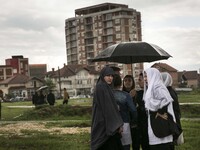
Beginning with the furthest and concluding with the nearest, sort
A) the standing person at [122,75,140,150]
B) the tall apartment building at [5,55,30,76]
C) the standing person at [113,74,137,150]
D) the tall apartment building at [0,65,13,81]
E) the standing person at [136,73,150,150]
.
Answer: the tall apartment building at [5,55,30,76] → the tall apartment building at [0,65,13,81] → the standing person at [122,75,140,150] → the standing person at [136,73,150,150] → the standing person at [113,74,137,150]

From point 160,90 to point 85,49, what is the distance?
133 metres

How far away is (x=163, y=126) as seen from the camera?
6875 millimetres

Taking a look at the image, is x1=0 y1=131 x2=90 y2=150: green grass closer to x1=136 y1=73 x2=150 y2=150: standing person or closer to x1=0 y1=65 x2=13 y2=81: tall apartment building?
x1=136 y1=73 x2=150 y2=150: standing person

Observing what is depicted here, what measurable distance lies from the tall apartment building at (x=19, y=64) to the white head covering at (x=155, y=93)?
144 metres

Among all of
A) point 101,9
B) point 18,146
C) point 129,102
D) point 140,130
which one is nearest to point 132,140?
point 140,130

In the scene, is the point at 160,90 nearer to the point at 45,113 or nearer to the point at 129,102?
the point at 129,102

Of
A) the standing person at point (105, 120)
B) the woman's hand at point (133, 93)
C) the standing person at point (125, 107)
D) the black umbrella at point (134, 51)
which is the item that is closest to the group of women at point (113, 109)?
the standing person at point (105, 120)

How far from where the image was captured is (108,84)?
716cm

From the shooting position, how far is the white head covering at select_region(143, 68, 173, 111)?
6910 millimetres

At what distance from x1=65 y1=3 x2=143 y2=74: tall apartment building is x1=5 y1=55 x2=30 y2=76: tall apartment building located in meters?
16.7

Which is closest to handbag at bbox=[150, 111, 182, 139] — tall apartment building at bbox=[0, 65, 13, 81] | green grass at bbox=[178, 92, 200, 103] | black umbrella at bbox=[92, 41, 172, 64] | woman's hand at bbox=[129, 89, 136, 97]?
woman's hand at bbox=[129, 89, 136, 97]

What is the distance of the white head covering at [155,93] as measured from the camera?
6.91m

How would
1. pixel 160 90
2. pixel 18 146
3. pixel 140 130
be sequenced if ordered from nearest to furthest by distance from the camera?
1. pixel 160 90
2. pixel 140 130
3. pixel 18 146

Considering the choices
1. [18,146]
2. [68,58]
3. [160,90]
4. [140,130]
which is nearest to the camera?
[160,90]
